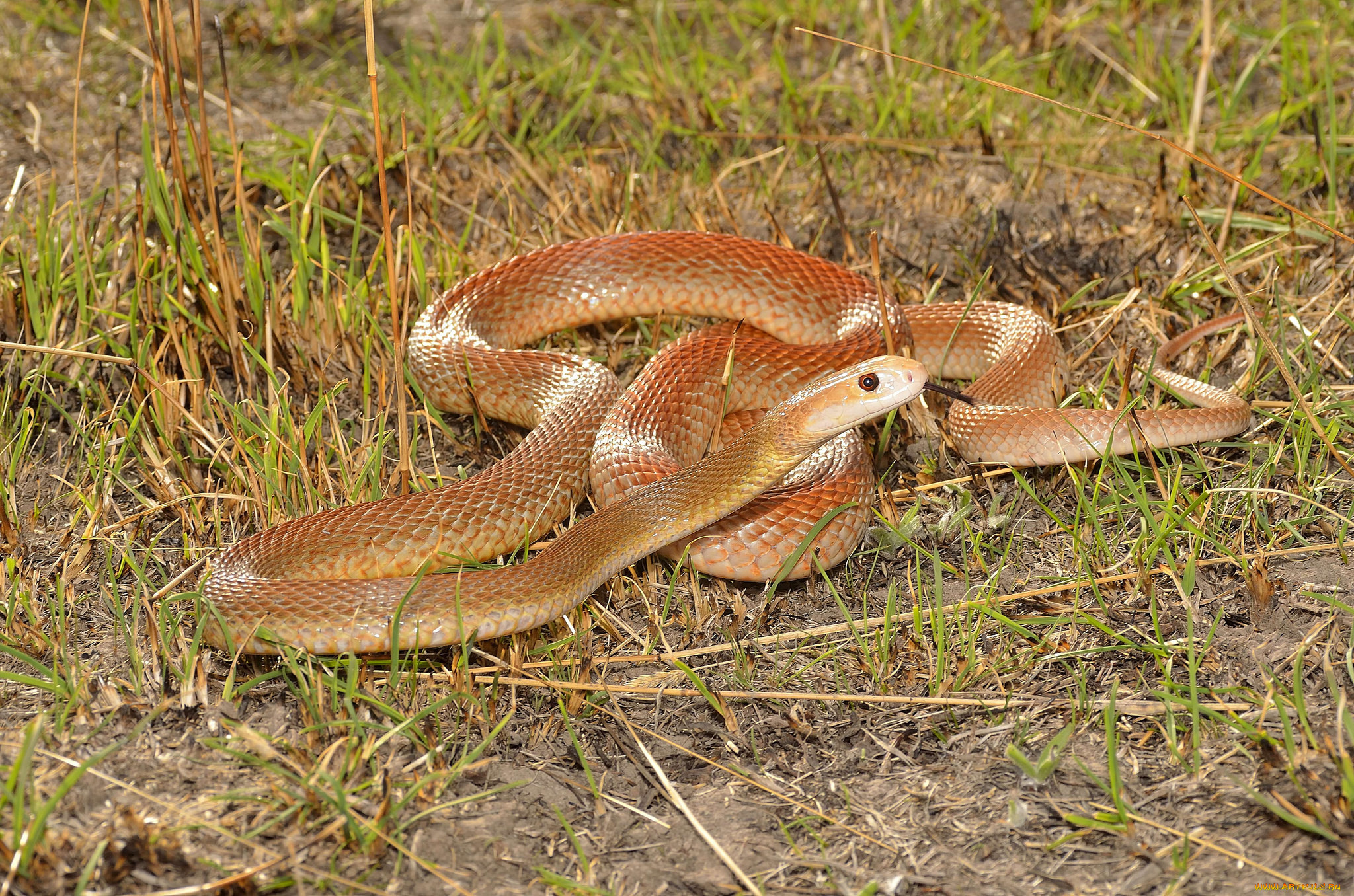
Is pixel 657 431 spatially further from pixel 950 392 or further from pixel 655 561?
pixel 950 392

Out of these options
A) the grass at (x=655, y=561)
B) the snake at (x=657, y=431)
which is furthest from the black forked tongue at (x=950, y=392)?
the grass at (x=655, y=561)

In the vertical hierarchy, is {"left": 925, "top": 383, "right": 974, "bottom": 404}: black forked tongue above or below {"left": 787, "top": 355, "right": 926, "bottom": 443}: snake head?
below

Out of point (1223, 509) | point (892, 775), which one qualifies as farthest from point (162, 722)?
point (1223, 509)

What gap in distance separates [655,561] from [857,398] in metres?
0.82

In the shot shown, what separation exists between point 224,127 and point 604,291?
8.00 ft

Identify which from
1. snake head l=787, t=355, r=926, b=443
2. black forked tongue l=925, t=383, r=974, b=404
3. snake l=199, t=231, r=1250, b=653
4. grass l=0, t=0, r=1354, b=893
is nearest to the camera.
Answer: grass l=0, t=0, r=1354, b=893

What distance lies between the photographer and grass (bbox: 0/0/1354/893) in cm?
251

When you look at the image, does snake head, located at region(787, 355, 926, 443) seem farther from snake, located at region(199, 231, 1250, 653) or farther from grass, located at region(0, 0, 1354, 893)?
grass, located at region(0, 0, 1354, 893)

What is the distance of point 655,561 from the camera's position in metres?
3.44

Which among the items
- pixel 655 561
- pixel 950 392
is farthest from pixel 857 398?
pixel 655 561

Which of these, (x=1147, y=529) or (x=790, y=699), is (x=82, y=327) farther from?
(x=1147, y=529)

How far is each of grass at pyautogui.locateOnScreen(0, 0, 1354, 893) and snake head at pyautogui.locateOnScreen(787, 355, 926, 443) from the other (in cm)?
46

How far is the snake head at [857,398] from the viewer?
3096mm

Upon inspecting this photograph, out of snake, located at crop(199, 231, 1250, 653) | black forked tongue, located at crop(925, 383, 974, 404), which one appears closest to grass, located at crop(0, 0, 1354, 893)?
snake, located at crop(199, 231, 1250, 653)
